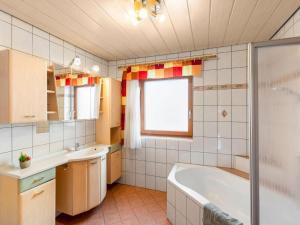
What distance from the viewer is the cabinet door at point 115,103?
278 cm

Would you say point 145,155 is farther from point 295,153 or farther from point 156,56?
point 295,153

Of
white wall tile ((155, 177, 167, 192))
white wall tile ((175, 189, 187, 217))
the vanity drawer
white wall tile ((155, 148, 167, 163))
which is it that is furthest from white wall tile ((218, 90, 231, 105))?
the vanity drawer

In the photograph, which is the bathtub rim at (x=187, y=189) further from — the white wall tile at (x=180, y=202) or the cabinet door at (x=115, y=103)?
the cabinet door at (x=115, y=103)

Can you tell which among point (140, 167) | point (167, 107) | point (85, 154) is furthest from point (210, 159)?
point (85, 154)

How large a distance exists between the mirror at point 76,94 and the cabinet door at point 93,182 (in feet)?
2.21

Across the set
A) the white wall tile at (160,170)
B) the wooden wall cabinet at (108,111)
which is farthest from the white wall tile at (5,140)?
the white wall tile at (160,170)

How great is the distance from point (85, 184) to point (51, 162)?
0.49 m

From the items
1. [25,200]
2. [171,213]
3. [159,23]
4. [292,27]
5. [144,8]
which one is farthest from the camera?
[171,213]

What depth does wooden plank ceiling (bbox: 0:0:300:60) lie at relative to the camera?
1.51 meters

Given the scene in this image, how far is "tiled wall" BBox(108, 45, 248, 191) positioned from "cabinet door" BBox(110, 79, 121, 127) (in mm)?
592

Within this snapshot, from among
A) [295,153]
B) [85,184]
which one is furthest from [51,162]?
[295,153]

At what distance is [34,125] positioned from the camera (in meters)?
1.88

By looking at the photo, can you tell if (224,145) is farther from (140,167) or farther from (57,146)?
(57,146)

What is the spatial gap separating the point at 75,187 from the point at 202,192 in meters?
1.66
